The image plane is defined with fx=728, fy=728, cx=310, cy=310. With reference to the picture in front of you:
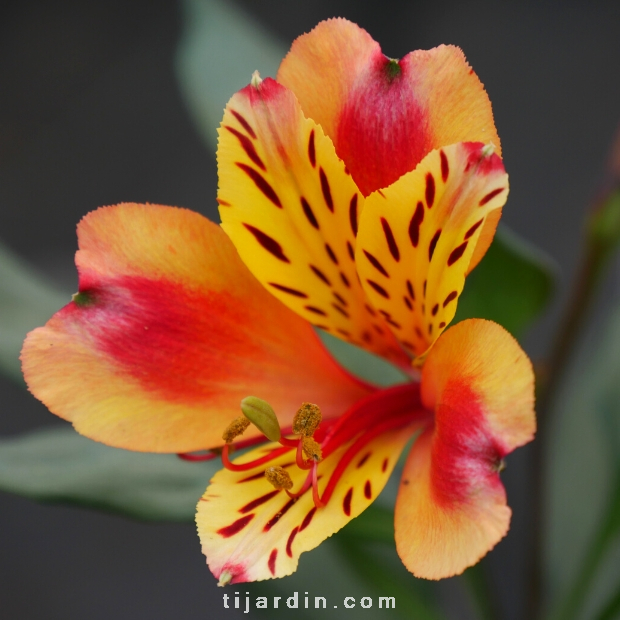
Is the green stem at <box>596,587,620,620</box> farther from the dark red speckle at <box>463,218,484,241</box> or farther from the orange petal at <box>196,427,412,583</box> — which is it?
the dark red speckle at <box>463,218,484,241</box>

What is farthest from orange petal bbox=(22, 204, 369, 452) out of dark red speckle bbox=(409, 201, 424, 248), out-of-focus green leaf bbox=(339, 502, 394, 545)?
out-of-focus green leaf bbox=(339, 502, 394, 545)

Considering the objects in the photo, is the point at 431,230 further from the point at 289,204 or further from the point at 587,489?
the point at 587,489

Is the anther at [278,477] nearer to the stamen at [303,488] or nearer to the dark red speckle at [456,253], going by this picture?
the stamen at [303,488]

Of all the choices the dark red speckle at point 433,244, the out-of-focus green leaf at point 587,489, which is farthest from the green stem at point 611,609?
the dark red speckle at point 433,244

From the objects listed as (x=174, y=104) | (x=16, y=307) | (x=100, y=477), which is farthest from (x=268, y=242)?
(x=174, y=104)

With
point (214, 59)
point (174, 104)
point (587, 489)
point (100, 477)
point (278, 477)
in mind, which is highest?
point (214, 59)

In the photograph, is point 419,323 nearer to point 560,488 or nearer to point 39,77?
point 560,488

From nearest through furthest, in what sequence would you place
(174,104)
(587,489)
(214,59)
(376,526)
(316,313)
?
1. (316,313)
2. (376,526)
3. (214,59)
4. (587,489)
5. (174,104)
